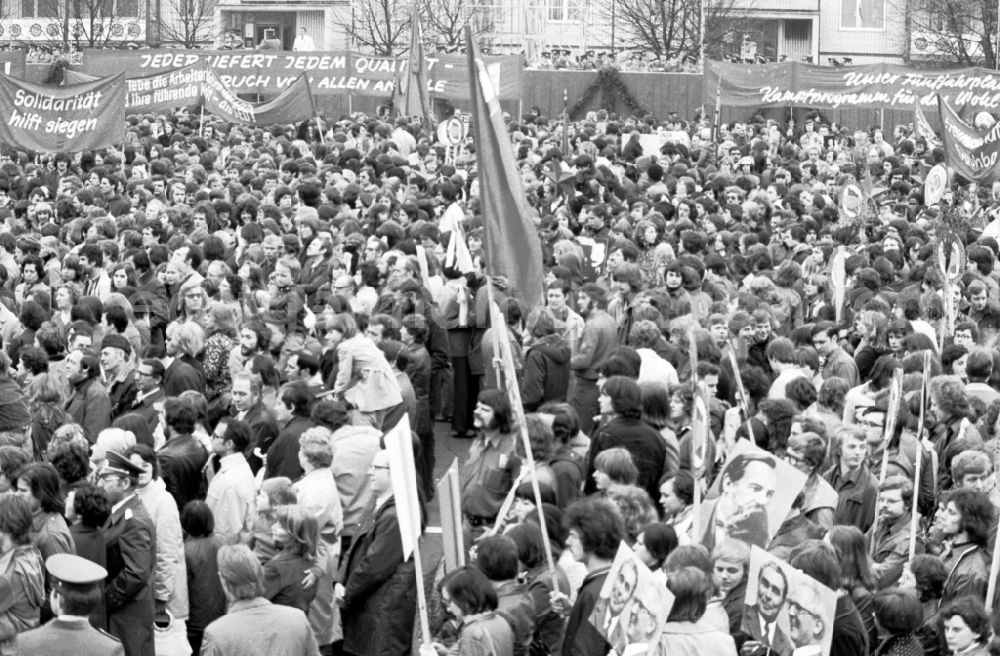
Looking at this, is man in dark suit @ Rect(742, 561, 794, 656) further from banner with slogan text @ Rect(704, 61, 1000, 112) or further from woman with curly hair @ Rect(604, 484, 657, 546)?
banner with slogan text @ Rect(704, 61, 1000, 112)

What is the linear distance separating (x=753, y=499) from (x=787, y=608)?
128cm

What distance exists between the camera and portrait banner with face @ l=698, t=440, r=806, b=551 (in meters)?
7.88

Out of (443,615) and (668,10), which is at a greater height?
(668,10)

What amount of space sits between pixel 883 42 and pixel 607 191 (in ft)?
146

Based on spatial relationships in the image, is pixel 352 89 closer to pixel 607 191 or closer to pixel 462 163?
pixel 462 163

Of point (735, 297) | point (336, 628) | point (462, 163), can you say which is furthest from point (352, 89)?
point (336, 628)

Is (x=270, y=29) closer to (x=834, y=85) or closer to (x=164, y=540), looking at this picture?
(x=834, y=85)

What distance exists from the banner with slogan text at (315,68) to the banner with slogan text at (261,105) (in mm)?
3290

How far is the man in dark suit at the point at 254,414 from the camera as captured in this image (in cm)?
1032

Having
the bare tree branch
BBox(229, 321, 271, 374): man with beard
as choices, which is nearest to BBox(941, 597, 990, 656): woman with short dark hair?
BBox(229, 321, 271, 374): man with beard

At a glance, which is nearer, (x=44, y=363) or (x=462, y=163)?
(x=44, y=363)

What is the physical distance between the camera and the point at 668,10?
54125mm

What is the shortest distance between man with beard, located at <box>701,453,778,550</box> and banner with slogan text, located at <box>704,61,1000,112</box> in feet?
64.1

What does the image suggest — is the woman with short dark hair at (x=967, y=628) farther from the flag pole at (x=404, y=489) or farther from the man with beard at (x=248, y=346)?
the man with beard at (x=248, y=346)
